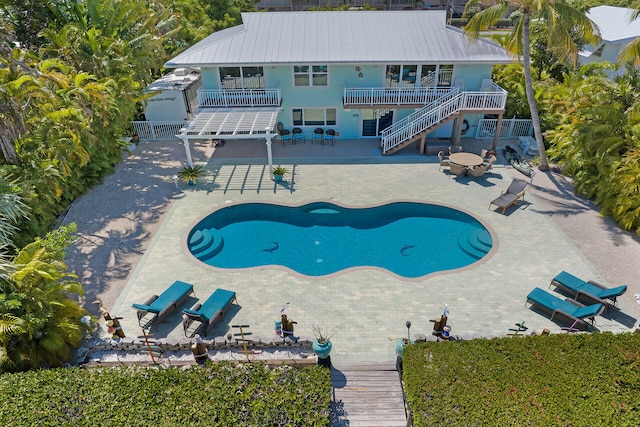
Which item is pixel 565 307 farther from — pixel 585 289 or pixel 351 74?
pixel 351 74

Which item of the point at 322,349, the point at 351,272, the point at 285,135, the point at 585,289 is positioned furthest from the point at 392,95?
the point at 322,349

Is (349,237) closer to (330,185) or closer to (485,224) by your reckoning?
(330,185)

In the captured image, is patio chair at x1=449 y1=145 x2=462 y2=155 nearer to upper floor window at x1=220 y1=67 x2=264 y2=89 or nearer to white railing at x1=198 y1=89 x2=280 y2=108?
white railing at x1=198 y1=89 x2=280 y2=108

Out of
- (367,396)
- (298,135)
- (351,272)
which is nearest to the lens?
(367,396)

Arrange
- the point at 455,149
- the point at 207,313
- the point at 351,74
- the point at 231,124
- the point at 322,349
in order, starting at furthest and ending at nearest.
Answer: the point at 351,74 < the point at 455,149 < the point at 231,124 < the point at 207,313 < the point at 322,349

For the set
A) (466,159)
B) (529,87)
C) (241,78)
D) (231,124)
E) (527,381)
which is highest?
(529,87)

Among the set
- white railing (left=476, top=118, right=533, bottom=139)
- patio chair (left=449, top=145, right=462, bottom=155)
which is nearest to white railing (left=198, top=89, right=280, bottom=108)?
patio chair (left=449, top=145, right=462, bottom=155)

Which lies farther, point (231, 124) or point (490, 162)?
point (231, 124)

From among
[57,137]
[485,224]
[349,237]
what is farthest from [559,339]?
[57,137]

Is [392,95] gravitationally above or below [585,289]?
above
